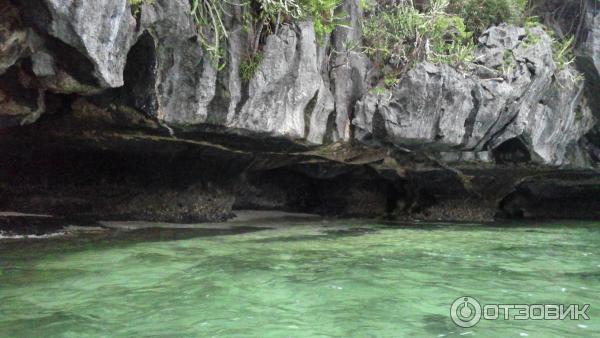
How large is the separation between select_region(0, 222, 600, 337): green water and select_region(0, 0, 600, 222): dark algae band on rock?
6.11 feet

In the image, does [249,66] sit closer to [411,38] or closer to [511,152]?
[411,38]

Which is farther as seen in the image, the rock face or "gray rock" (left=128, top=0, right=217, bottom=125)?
the rock face

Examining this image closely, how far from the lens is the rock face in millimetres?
9422

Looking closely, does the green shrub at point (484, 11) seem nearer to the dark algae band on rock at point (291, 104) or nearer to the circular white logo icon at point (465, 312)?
the dark algae band on rock at point (291, 104)

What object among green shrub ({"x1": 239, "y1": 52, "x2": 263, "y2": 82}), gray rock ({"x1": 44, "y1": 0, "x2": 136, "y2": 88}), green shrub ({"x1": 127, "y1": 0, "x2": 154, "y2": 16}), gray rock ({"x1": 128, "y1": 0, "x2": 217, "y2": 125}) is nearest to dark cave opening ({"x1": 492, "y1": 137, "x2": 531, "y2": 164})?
green shrub ({"x1": 239, "y1": 52, "x2": 263, "y2": 82})

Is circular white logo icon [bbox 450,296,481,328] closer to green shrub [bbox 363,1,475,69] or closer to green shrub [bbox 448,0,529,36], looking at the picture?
green shrub [bbox 363,1,475,69]

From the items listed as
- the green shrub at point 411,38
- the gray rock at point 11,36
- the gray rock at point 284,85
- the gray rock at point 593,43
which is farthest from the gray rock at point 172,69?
the gray rock at point 593,43

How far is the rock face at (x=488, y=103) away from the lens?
9422mm

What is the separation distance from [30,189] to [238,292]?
278 inches

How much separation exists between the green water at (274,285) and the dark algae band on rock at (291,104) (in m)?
1.86

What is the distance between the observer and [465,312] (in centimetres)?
407

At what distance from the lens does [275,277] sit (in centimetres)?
513

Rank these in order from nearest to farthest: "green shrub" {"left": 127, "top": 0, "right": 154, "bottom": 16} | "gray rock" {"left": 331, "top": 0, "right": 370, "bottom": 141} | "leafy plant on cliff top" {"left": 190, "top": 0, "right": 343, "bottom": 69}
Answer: "green shrub" {"left": 127, "top": 0, "right": 154, "bottom": 16}
"leafy plant on cliff top" {"left": 190, "top": 0, "right": 343, "bottom": 69}
"gray rock" {"left": 331, "top": 0, "right": 370, "bottom": 141}

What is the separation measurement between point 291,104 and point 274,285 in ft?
13.2
